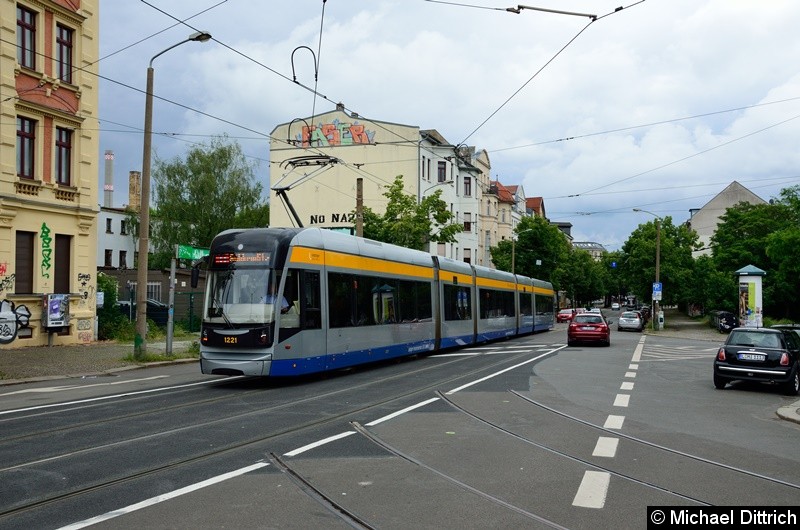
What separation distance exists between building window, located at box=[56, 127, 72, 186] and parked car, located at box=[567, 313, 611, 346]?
20.4m

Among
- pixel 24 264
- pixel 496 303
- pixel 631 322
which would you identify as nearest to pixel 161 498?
pixel 24 264

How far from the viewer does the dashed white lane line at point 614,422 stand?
1108 cm

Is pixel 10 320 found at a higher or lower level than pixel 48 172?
lower

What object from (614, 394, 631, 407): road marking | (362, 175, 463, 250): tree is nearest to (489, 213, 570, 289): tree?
(362, 175, 463, 250): tree

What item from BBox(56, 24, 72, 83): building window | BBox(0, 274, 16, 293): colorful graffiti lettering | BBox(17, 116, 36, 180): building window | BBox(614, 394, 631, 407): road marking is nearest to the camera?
BBox(614, 394, 631, 407): road marking

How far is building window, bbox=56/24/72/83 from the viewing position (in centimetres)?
2611

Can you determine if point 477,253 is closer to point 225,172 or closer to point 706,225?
point 225,172

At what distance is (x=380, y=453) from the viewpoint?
8727 mm

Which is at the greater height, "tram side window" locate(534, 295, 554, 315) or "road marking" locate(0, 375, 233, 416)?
"tram side window" locate(534, 295, 554, 315)

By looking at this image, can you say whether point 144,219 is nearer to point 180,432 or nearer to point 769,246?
point 180,432

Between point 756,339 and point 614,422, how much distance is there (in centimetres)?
687

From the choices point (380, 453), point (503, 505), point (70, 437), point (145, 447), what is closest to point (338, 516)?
point (503, 505)

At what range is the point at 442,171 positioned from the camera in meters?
63.1

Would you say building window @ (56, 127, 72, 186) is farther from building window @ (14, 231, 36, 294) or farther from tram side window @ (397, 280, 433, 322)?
tram side window @ (397, 280, 433, 322)
